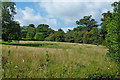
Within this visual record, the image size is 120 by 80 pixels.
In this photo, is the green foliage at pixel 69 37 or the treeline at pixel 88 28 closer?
the treeline at pixel 88 28

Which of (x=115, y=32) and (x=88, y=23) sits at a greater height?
(x=88, y=23)

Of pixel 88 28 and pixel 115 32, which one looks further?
pixel 88 28

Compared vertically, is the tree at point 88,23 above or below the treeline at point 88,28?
above

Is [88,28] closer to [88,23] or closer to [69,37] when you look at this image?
[88,23]

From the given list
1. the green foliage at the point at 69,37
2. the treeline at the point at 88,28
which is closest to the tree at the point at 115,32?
the treeline at the point at 88,28

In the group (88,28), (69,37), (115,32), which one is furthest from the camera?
(88,28)

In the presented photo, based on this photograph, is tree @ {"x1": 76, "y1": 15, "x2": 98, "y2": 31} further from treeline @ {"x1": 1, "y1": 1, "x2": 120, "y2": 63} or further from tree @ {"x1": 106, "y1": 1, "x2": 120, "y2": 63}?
tree @ {"x1": 106, "y1": 1, "x2": 120, "y2": 63}

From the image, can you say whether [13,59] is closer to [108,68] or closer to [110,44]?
[108,68]

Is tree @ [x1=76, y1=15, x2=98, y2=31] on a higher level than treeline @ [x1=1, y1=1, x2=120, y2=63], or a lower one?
higher

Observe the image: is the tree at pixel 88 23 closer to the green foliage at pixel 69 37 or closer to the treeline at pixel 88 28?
the treeline at pixel 88 28

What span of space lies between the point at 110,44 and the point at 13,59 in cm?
507

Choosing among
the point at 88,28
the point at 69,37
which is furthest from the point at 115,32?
the point at 88,28

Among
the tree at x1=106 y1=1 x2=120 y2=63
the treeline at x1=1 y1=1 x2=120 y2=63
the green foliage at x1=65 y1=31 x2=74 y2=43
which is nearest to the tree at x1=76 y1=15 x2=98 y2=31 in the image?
the treeline at x1=1 y1=1 x2=120 y2=63

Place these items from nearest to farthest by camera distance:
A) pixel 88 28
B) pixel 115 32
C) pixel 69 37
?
pixel 115 32 → pixel 69 37 → pixel 88 28
